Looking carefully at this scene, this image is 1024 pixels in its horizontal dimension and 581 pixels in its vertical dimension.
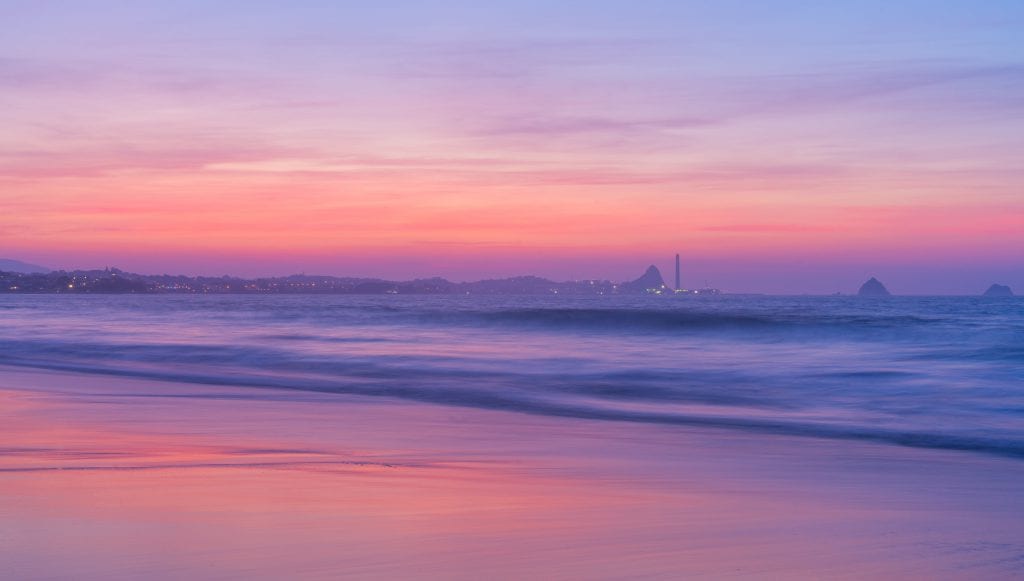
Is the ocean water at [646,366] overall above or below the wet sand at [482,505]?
below

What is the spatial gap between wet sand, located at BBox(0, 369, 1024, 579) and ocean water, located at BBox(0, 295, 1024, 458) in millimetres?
2430

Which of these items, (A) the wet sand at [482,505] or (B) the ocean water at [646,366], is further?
(B) the ocean water at [646,366]

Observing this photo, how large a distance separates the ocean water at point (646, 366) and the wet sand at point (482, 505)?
2430mm

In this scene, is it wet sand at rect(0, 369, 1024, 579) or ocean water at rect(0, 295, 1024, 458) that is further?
ocean water at rect(0, 295, 1024, 458)

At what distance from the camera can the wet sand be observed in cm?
402

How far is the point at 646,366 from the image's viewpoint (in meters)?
17.8

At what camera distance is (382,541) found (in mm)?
4297

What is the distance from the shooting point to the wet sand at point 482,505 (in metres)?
4.02

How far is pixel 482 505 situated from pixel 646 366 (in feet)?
42.3

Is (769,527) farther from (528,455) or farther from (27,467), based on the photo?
(27,467)

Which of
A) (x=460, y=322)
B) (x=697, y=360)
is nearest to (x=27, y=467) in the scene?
(x=697, y=360)

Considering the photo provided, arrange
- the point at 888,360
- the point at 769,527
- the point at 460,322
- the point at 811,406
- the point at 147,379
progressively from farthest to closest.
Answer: the point at 460,322, the point at 888,360, the point at 147,379, the point at 811,406, the point at 769,527

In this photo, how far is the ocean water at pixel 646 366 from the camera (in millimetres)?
10969

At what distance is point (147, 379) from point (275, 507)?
1125cm
